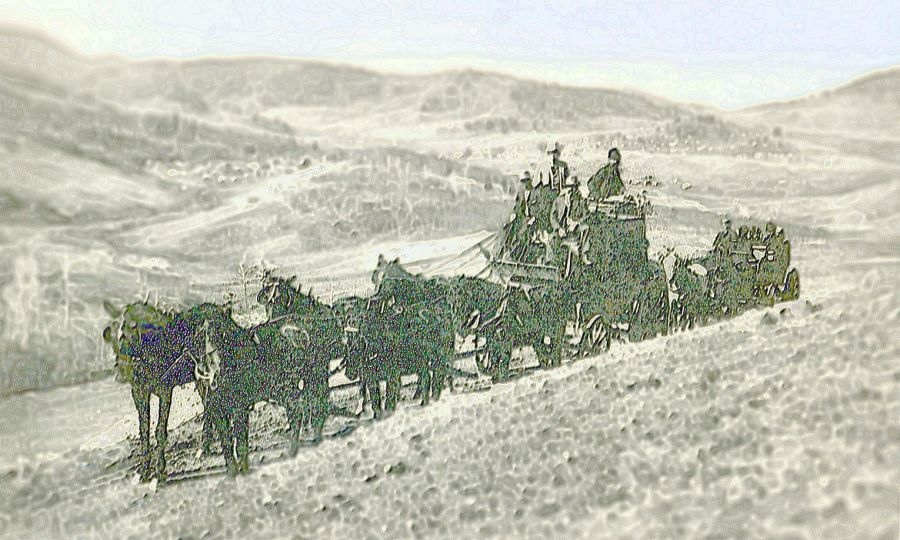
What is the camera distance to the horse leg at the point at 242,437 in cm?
300

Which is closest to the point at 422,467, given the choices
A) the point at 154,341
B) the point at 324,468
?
the point at 324,468

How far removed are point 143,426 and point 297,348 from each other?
0.60 metres

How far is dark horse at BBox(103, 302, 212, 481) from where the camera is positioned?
2.89m

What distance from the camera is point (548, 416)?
127 inches

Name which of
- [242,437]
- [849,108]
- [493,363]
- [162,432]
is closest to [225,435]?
[242,437]

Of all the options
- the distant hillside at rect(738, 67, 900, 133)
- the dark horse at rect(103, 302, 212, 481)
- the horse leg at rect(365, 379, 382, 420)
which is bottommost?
the horse leg at rect(365, 379, 382, 420)

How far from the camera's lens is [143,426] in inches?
116

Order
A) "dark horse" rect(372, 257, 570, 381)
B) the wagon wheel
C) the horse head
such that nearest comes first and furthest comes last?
the horse head < "dark horse" rect(372, 257, 570, 381) < the wagon wheel

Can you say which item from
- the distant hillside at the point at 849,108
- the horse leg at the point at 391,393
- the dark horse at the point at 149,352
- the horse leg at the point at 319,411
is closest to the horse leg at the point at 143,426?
the dark horse at the point at 149,352

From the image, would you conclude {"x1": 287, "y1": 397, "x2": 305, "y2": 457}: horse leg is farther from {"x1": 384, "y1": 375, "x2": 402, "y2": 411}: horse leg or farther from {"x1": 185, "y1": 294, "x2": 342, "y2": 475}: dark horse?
{"x1": 384, "y1": 375, "x2": 402, "y2": 411}: horse leg

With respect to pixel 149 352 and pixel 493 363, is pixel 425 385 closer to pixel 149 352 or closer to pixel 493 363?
pixel 493 363

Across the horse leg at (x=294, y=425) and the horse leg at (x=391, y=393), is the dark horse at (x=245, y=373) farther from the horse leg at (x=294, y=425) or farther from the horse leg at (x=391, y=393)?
the horse leg at (x=391, y=393)

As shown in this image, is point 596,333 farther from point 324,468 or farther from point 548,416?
point 324,468

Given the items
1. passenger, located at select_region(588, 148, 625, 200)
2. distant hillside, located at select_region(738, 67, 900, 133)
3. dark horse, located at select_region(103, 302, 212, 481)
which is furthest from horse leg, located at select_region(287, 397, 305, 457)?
distant hillside, located at select_region(738, 67, 900, 133)
